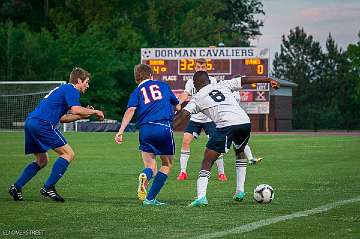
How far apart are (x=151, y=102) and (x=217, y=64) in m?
35.0

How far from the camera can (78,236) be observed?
9.75m

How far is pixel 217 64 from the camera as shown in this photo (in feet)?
157

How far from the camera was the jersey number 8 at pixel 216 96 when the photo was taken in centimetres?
1278

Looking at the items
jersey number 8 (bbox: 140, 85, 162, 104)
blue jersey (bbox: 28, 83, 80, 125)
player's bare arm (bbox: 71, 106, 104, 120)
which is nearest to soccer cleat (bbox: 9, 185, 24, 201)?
blue jersey (bbox: 28, 83, 80, 125)

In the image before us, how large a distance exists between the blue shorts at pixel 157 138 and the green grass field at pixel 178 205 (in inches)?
28.4

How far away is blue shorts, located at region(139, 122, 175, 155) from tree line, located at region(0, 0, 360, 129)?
48.0 meters

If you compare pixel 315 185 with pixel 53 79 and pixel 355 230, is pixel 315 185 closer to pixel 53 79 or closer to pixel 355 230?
pixel 355 230

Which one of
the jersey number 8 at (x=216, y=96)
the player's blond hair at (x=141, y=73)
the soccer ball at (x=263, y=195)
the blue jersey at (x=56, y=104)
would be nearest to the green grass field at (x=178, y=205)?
the soccer ball at (x=263, y=195)

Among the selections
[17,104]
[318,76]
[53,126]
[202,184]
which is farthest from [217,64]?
[318,76]

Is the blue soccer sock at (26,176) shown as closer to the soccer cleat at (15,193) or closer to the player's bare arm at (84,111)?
the soccer cleat at (15,193)

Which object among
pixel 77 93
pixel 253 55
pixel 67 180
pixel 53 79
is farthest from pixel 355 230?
pixel 53 79

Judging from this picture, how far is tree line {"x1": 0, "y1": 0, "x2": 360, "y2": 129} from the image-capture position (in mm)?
63097

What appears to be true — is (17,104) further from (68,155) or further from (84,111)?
(84,111)

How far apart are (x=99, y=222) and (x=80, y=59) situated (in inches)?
2176
